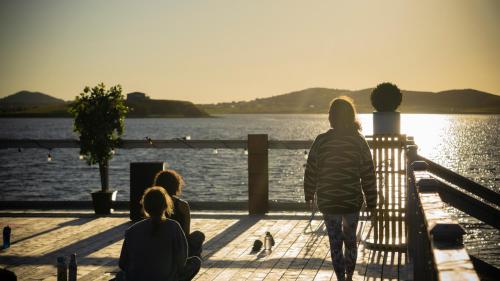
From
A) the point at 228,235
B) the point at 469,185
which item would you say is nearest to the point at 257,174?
the point at 228,235

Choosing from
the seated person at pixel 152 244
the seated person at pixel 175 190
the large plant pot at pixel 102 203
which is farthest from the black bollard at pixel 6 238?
the seated person at pixel 152 244

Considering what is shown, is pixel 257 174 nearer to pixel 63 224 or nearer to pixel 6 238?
pixel 63 224

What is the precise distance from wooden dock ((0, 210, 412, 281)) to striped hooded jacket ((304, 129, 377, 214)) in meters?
1.43

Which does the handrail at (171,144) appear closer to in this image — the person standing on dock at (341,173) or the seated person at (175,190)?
the person standing on dock at (341,173)

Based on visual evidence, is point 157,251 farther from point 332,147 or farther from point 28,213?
point 28,213

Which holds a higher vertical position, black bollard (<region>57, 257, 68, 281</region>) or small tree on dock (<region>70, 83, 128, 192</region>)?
small tree on dock (<region>70, 83, 128, 192</region>)

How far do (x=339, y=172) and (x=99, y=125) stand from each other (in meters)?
7.88

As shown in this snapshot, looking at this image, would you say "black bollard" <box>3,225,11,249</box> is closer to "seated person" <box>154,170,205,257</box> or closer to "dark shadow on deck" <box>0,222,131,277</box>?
"dark shadow on deck" <box>0,222,131,277</box>

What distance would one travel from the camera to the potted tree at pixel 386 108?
33.3 ft

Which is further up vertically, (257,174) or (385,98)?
(385,98)

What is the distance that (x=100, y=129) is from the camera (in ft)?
44.9

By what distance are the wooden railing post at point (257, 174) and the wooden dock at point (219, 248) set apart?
0.77 feet

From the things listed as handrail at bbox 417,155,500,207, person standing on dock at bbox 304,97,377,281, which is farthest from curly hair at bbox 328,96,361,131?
handrail at bbox 417,155,500,207

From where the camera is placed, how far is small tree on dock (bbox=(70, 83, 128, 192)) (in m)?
13.6
